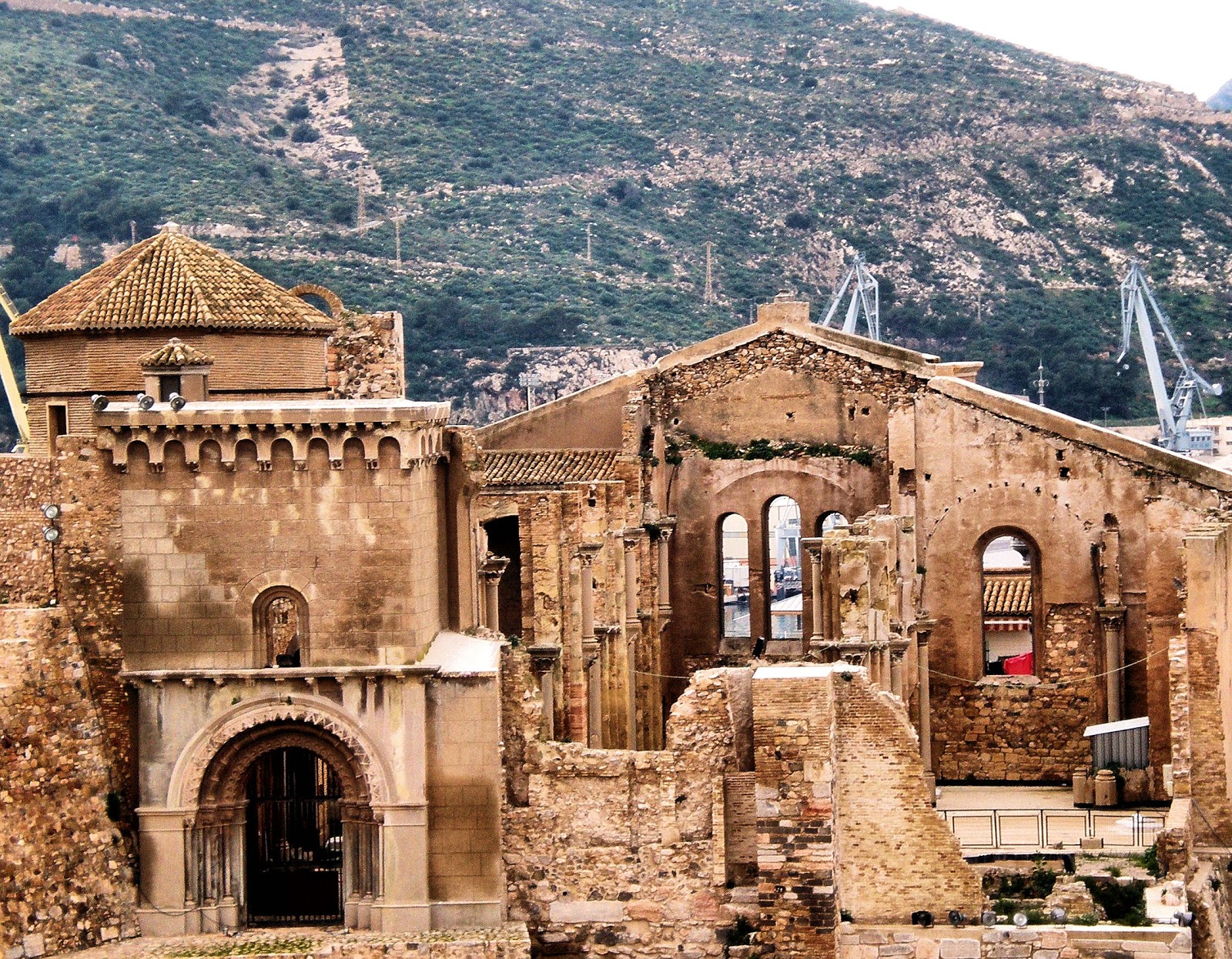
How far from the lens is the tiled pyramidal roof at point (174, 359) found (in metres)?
35.2

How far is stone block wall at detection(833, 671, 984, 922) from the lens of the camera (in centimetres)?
3391

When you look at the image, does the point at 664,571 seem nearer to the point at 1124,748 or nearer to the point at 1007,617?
the point at 1124,748

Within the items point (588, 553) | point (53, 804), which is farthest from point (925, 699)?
point (53, 804)

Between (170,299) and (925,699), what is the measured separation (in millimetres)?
13457

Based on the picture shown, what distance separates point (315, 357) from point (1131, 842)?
1378 cm

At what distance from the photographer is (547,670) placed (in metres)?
39.1

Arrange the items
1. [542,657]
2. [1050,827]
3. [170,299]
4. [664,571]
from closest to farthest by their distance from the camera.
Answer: [170,299]
[542,657]
[1050,827]
[664,571]

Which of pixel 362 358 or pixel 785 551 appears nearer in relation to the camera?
pixel 362 358

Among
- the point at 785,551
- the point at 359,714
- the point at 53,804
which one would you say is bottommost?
the point at 53,804

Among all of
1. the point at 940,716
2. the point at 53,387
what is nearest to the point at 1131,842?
the point at 940,716

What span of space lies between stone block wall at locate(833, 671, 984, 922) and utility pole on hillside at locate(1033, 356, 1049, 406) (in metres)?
61.3

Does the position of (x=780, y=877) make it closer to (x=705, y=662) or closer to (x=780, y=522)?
(x=705, y=662)

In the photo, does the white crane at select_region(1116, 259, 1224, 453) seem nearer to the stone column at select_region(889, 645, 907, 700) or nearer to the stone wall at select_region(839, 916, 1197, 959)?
the stone column at select_region(889, 645, 907, 700)

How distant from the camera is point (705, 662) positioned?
1859 inches
